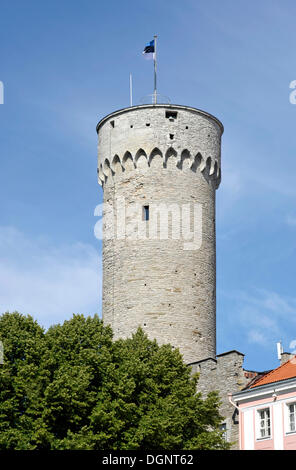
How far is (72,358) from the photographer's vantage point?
1622 inches

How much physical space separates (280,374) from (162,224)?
14118 millimetres

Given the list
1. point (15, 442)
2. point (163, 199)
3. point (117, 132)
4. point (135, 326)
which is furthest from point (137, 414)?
point (117, 132)

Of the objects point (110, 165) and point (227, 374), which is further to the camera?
point (110, 165)

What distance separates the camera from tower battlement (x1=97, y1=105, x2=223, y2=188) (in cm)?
5522

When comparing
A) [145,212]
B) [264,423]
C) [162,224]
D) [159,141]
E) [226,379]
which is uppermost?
[159,141]

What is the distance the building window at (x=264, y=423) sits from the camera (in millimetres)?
40844

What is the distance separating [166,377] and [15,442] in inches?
299

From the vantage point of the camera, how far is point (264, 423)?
4116 cm

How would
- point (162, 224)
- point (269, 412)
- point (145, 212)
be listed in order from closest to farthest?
point (269, 412) → point (162, 224) → point (145, 212)

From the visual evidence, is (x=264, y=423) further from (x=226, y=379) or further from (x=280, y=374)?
(x=226, y=379)

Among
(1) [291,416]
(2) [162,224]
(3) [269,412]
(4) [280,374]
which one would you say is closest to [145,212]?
(2) [162,224]
